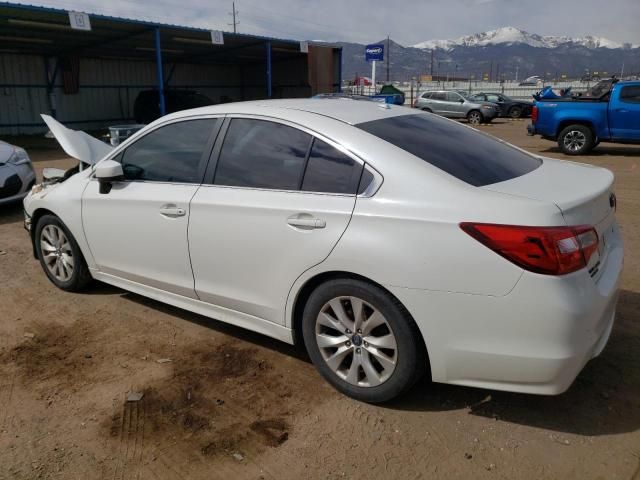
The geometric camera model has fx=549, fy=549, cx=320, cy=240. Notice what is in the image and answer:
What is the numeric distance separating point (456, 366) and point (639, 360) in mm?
1502

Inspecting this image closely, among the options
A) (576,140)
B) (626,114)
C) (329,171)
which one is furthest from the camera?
(576,140)

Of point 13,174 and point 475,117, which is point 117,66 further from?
point 13,174

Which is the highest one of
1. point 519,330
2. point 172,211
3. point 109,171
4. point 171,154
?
point 171,154

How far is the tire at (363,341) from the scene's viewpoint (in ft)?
8.94

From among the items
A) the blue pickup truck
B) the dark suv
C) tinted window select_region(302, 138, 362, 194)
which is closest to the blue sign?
the dark suv

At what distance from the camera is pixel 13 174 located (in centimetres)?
753

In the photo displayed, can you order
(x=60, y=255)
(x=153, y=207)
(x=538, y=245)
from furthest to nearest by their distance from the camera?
(x=60, y=255) → (x=153, y=207) → (x=538, y=245)

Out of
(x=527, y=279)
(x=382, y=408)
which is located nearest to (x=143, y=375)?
(x=382, y=408)

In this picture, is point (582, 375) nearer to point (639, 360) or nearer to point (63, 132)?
point (639, 360)

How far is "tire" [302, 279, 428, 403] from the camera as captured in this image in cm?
272

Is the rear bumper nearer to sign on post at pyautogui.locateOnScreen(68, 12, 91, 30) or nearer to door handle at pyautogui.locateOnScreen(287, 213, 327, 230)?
door handle at pyautogui.locateOnScreen(287, 213, 327, 230)

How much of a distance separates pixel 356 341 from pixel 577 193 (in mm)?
1336

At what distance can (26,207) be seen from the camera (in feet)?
16.0

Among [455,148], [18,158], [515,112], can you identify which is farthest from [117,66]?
[455,148]
